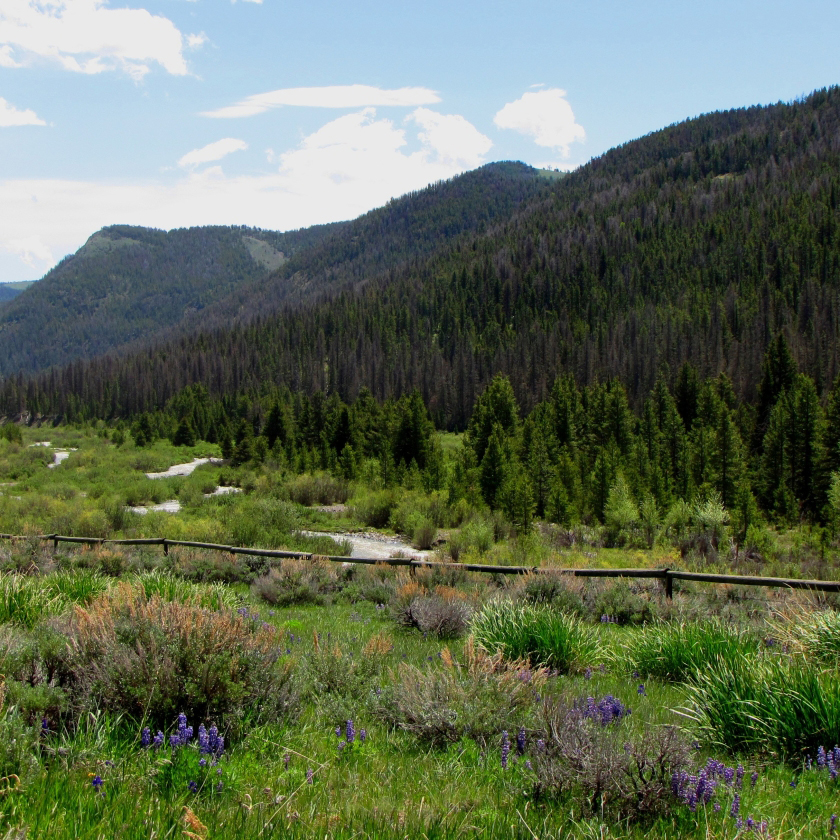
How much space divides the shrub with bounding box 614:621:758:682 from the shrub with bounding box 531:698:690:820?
7.52 feet

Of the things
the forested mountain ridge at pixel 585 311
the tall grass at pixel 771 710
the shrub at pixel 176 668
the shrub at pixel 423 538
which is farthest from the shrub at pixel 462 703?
the forested mountain ridge at pixel 585 311

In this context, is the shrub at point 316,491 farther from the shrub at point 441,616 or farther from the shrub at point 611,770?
the shrub at point 611,770

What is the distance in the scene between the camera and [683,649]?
6.21 metres

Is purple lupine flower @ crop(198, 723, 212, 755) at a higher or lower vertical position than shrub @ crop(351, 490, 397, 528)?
higher

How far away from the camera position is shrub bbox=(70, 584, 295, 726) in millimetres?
4109

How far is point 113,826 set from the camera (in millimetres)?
2840

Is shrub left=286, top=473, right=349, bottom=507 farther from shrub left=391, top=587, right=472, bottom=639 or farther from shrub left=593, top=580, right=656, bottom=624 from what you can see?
shrub left=391, top=587, right=472, bottom=639

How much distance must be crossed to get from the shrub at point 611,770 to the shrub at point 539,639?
237 centimetres

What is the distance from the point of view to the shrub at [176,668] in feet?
13.5

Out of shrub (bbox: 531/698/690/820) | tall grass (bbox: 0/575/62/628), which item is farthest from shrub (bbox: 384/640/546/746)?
tall grass (bbox: 0/575/62/628)

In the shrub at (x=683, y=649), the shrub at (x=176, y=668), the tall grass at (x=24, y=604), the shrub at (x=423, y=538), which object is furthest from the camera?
the shrub at (x=423, y=538)

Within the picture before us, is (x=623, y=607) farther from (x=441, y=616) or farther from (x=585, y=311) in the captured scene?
(x=585, y=311)

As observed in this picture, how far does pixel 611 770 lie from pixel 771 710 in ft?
5.24

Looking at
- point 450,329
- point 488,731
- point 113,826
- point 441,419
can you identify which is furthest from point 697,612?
point 450,329
